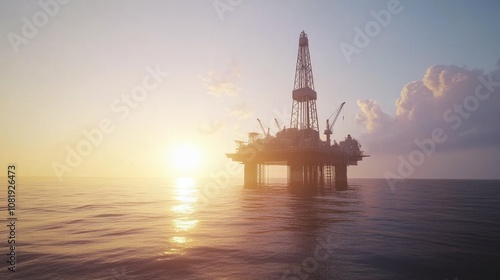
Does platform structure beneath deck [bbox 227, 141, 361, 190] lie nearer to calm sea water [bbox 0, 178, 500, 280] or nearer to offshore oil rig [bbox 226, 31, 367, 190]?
offshore oil rig [bbox 226, 31, 367, 190]

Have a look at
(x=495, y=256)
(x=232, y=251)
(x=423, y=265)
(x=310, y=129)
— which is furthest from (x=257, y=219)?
(x=310, y=129)

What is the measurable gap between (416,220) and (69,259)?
28.9 m

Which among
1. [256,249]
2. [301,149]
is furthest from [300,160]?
[256,249]

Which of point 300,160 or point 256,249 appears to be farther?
point 300,160

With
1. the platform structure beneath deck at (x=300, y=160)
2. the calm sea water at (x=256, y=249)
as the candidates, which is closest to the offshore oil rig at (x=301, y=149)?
the platform structure beneath deck at (x=300, y=160)

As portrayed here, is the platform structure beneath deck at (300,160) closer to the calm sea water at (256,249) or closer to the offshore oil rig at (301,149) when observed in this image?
the offshore oil rig at (301,149)

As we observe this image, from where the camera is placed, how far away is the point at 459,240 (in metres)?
18.5

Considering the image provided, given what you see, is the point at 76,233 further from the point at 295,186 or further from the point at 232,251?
the point at 295,186

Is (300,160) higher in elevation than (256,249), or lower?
higher

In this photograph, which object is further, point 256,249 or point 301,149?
point 301,149

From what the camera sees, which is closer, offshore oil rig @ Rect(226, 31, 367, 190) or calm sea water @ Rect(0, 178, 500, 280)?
calm sea water @ Rect(0, 178, 500, 280)

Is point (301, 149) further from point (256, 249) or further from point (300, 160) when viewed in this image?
point (256, 249)

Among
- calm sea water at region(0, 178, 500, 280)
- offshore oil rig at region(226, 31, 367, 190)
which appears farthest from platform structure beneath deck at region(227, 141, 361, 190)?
calm sea water at region(0, 178, 500, 280)

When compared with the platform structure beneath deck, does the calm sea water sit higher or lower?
lower
